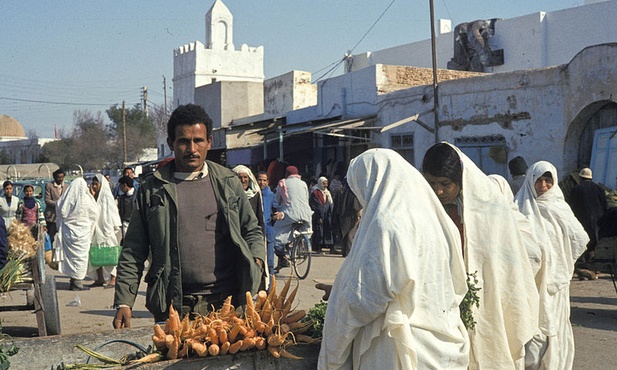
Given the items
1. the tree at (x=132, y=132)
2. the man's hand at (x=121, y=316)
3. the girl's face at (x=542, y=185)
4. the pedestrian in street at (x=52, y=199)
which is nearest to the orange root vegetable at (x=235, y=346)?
the man's hand at (x=121, y=316)

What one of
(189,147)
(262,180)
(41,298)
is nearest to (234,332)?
(189,147)

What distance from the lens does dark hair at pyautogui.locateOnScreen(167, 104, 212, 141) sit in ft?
13.9

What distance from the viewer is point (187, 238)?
4.14m

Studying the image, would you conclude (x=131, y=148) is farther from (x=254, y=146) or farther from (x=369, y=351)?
(x=369, y=351)

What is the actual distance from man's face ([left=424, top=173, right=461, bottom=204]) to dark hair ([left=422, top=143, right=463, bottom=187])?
0.02 m

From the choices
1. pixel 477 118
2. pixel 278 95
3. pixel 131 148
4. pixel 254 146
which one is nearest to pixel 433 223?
pixel 477 118

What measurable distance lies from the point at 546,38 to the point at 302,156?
35.6ft

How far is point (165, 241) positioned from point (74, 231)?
8609 mm

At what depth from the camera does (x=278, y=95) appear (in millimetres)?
32531

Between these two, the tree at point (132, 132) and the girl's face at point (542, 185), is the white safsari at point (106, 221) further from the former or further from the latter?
the tree at point (132, 132)

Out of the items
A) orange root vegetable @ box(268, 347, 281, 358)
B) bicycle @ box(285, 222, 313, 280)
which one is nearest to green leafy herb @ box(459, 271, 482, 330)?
orange root vegetable @ box(268, 347, 281, 358)

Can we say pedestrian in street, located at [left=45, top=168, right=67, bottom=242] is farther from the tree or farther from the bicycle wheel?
the tree

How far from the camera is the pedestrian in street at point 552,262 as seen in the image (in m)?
5.40

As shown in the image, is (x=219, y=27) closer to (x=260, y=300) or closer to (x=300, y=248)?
(x=300, y=248)
